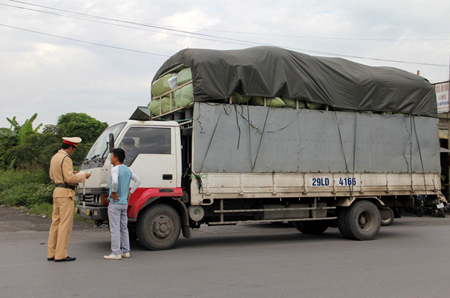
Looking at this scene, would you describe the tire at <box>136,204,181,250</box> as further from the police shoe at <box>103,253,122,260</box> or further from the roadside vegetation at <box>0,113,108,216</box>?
the roadside vegetation at <box>0,113,108,216</box>

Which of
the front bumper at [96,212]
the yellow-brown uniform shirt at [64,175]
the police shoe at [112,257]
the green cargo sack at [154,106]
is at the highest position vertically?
the green cargo sack at [154,106]

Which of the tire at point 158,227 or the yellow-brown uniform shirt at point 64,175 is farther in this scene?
the tire at point 158,227

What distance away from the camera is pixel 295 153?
8945mm

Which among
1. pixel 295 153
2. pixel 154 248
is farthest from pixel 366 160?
pixel 154 248

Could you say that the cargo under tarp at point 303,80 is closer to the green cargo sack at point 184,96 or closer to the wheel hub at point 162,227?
the green cargo sack at point 184,96

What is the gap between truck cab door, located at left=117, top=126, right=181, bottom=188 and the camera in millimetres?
7703

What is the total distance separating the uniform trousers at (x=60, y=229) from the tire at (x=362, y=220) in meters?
Answer: 5.89

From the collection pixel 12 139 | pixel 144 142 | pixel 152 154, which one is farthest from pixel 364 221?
pixel 12 139

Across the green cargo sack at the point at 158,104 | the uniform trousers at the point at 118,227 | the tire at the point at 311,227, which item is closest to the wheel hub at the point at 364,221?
the tire at the point at 311,227

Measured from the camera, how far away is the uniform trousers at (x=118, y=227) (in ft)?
22.6

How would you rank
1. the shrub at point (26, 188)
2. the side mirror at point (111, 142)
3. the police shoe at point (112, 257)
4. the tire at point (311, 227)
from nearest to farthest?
the police shoe at point (112, 257) < the side mirror at point (111, 142) < the tire at point (311, 227) < the shrub at point (26, 188)

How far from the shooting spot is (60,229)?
21.7ft

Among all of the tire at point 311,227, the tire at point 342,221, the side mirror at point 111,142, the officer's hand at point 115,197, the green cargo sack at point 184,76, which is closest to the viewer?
the officer's hand at point 115,197

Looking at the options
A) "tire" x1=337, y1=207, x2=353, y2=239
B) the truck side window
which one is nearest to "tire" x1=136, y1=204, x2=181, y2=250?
the truck side window
